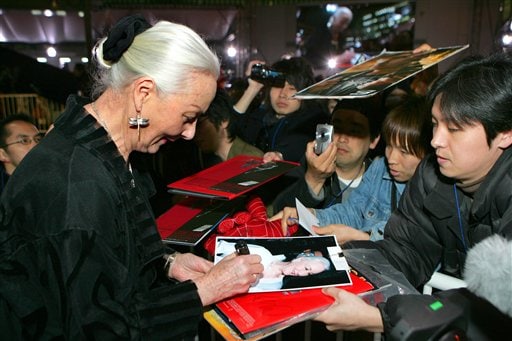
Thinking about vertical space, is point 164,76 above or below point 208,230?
above

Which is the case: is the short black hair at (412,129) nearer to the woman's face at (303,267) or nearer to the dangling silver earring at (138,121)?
the woman's face at (303,267)

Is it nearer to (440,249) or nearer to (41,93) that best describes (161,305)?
(440,249)

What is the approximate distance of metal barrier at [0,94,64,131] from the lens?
26.8 ft

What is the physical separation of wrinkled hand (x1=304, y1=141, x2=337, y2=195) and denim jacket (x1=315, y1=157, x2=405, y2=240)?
0.17 meters

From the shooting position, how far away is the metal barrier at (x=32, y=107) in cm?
816

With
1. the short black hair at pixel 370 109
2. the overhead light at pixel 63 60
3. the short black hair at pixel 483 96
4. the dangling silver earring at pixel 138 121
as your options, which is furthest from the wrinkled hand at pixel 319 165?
the overhead light at pixel 63 60

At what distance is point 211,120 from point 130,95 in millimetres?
1677

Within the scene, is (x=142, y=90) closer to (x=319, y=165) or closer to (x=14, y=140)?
(x=319, y=165)

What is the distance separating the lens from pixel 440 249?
1868mm

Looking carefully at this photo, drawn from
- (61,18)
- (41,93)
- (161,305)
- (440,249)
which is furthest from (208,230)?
(61,18)

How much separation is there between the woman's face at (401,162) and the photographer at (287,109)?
35.0 inches

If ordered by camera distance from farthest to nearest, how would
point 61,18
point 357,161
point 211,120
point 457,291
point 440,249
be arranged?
point 61,18
point 211,120
point 357,161
point 440,249
point 457,291

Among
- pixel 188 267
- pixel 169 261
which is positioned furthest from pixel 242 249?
pixel 169 261

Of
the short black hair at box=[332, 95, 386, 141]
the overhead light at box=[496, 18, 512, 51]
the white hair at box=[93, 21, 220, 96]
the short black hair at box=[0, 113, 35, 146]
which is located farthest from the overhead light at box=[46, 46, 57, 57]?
the white hair at box=[93, 21, 220, 96]
